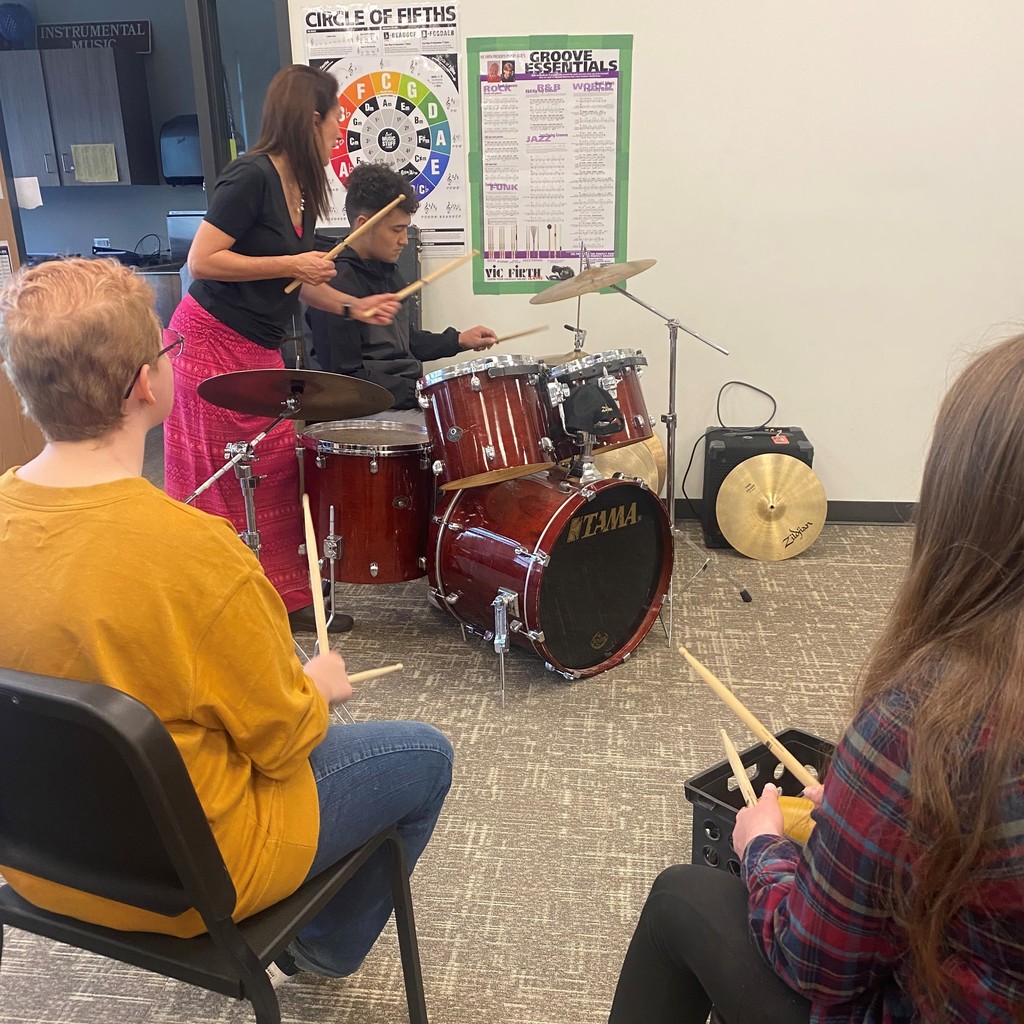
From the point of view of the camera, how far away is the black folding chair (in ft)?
2.71

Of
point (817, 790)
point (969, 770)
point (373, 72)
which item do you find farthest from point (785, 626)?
point (373, 72)

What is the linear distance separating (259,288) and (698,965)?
81.6 inches

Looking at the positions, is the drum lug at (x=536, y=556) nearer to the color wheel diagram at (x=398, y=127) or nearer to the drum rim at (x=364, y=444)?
the drum rim at (x=364, y=444)

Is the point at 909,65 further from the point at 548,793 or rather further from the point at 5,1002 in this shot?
the point at 5,1002

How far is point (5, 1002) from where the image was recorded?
1.51 meters

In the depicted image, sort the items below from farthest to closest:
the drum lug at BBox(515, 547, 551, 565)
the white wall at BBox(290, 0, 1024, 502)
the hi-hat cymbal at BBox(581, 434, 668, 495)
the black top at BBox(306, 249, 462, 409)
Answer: the white wall at BBox(290, 0, 1024, 502) < the hi-hat cymbal at BBox(581, 434, 668, 495) < the black top at BBox(306, 249, 462, 409) < the drum lug at BBox(515, 547, 551, 565)

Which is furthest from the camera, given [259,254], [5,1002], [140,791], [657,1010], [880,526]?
[880,526]

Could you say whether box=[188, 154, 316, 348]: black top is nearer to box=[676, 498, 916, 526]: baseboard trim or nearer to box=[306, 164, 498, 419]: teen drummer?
box=[306, 164, 498, 419]: teen drummer

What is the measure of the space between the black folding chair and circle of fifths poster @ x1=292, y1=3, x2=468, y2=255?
2.81 metres

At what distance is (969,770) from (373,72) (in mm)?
3294

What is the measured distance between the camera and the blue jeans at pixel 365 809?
1.16m

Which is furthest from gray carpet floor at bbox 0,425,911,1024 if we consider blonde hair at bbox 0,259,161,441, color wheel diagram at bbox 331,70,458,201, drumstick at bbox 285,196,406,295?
color wheel diagram at bbox 331,70,458,201

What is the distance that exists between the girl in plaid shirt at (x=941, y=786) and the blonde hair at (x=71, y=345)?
2.84ft

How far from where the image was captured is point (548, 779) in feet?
6.85
